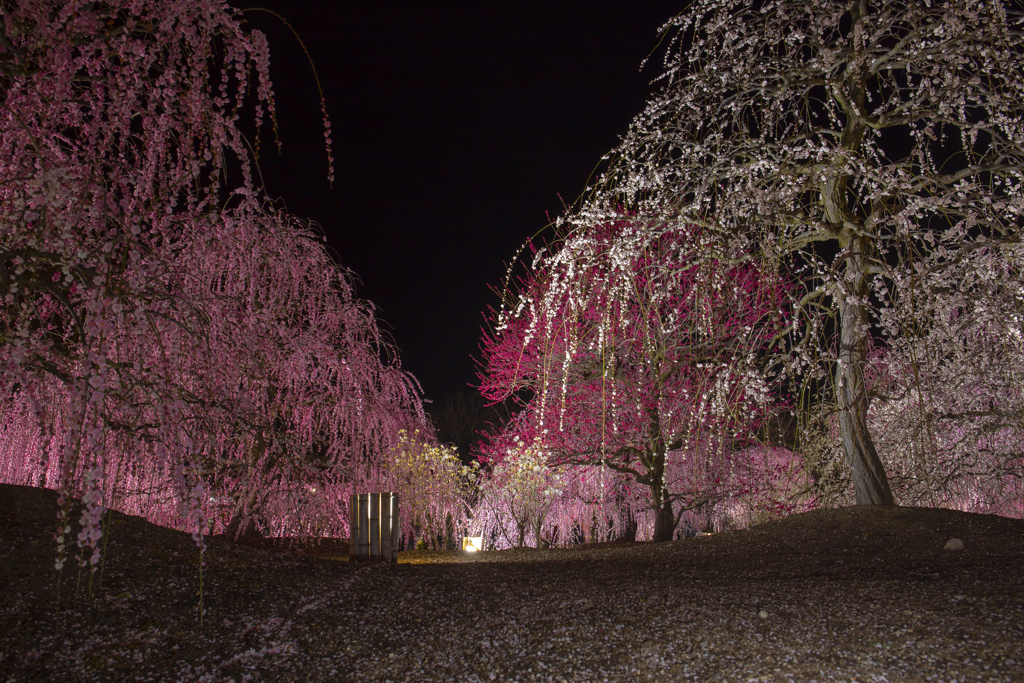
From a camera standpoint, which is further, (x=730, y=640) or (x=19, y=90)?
(x=730, y=640)

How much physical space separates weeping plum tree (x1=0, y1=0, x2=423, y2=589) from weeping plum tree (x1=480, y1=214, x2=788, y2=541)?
62.5 inches

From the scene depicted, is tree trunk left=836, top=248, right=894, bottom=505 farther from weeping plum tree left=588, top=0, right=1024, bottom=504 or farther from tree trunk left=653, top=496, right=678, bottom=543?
tree trunk left=653, top=496, right=678, bottom=543

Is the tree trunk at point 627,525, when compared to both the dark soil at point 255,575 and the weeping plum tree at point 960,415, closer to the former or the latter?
the weeping plum tree at point 960,415

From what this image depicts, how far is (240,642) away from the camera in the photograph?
130 inches

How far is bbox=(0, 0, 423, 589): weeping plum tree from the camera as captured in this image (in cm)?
255

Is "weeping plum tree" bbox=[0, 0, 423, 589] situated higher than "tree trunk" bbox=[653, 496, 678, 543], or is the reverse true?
"weeping plum tree" bbox=[0, 0, 423, 589]

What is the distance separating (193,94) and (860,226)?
4907 mm

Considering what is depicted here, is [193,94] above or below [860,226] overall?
below

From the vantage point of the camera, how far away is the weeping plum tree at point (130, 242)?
8.38 feet

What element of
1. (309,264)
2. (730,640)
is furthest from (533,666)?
(309,264)

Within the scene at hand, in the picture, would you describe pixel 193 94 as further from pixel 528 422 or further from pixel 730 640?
pixel 528 422

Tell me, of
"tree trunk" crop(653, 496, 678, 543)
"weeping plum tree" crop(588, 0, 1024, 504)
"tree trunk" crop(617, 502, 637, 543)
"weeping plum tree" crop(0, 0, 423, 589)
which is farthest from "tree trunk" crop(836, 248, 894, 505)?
"tree trunk" crop(617, 502, 637, 543)

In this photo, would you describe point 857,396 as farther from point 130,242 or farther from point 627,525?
point 627,525

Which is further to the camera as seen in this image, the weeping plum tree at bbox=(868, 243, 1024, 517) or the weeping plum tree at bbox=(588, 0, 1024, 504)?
the weeping plum tree at bbox=(868, 243, 1024, 517)
